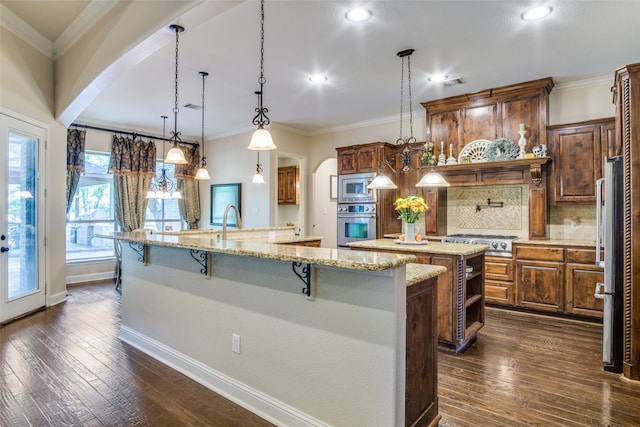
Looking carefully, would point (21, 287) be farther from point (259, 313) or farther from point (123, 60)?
point (259, 313)

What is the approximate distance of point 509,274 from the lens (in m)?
4.47

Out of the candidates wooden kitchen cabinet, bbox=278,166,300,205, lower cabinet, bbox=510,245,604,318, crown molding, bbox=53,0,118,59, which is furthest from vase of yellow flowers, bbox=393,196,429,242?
wooden kitchen cabinet, bbox=278,166,300,205

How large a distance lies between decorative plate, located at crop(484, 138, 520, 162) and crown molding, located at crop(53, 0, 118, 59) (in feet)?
14.9

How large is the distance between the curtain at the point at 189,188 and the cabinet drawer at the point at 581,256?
21.8 feet

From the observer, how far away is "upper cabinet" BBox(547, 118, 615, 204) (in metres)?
4.19

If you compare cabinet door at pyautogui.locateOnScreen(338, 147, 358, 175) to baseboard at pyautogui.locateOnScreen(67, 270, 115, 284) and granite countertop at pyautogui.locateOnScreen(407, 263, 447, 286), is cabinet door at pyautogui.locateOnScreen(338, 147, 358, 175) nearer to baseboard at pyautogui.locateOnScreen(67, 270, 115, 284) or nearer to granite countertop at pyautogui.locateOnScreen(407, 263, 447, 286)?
granite countertop at pyautogui.locateOnScreen(407, 263, 447, 286)

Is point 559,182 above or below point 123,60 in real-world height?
below

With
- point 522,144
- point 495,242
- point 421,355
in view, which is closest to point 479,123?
point 522,144

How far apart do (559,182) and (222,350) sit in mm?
4429

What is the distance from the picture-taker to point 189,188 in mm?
7727

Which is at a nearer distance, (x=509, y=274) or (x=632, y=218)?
(x=632, y=218)

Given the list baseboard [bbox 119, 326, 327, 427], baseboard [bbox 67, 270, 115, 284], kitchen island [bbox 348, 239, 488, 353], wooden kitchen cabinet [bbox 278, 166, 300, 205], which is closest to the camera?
baseboard [bbox 119, 326, 327, 427]

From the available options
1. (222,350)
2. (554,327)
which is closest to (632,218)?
(554,327)

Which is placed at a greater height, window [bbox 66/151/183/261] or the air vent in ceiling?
the air vent in ceiling
